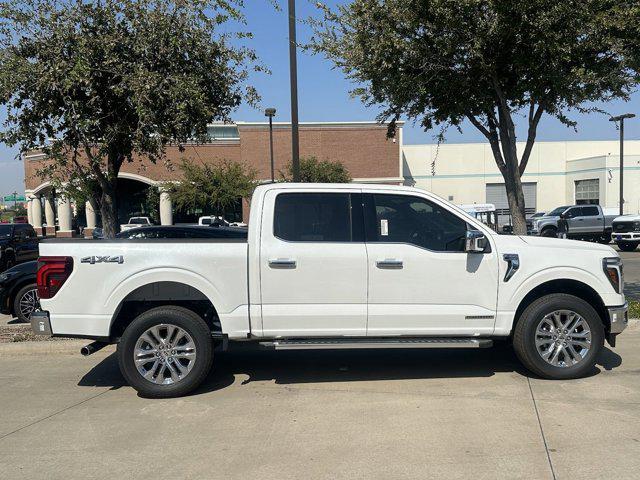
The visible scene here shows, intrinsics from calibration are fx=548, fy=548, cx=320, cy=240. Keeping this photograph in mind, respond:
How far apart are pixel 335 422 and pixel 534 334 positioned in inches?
88.5

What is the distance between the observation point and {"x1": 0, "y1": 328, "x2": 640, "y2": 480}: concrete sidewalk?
3.86 m

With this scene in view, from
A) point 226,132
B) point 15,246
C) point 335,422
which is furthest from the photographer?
point 226,132

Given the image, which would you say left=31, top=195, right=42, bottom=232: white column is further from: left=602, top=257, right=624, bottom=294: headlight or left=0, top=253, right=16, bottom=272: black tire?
left=602, top=257, right=624, bottom=294: headlight

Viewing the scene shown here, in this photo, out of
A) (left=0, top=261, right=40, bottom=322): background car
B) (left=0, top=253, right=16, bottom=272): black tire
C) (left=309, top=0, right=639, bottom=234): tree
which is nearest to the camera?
(left=309, top=0, right=639, bottom=234): tree

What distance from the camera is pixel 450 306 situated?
5.42 meters

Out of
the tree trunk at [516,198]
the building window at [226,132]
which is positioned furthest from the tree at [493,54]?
the building window at [226,132]

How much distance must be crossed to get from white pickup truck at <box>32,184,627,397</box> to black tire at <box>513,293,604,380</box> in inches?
0.5

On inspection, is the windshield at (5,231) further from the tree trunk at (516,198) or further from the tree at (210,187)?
the tree at (210,187)

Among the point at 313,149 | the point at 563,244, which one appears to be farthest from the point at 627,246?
the point at 313,149

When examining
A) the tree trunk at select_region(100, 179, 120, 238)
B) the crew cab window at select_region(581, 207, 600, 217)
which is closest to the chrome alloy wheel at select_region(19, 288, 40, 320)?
the tree trunk at select_region(100, 179, 120, 238)

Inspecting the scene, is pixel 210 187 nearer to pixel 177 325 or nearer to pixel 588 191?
pixel 177 325

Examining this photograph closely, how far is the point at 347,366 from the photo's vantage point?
20.8ft

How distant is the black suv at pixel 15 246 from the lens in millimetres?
13227

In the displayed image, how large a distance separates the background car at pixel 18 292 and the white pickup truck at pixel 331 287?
4.11m
